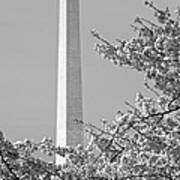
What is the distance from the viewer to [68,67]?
41.3 ft

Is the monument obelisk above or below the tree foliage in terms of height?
above

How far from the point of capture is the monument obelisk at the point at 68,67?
1190 centimetres

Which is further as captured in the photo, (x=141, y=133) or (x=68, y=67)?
(x=68, y=67)

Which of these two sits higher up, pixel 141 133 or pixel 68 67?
pixel 68 67

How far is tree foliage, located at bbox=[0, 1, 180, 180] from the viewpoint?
104 inches

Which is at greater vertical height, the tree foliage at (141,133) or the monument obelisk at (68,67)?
the monument obelisk at (68,67)

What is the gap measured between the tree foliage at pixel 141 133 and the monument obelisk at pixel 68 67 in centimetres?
855

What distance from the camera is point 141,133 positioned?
9.56 ft

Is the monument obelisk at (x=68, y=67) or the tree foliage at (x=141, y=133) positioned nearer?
the tree foliage at (x=141, y=133)

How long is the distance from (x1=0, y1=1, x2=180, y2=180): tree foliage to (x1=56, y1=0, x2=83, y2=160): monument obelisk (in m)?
8.55

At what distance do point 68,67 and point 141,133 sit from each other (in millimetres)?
9733

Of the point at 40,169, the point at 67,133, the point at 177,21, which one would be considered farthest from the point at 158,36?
the point at 67,133

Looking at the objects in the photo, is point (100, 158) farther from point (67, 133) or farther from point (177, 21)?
point (67, 133)

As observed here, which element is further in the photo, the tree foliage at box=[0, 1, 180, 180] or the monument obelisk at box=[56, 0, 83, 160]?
the monument obelisk at box=[56, 0, 83, 160]
